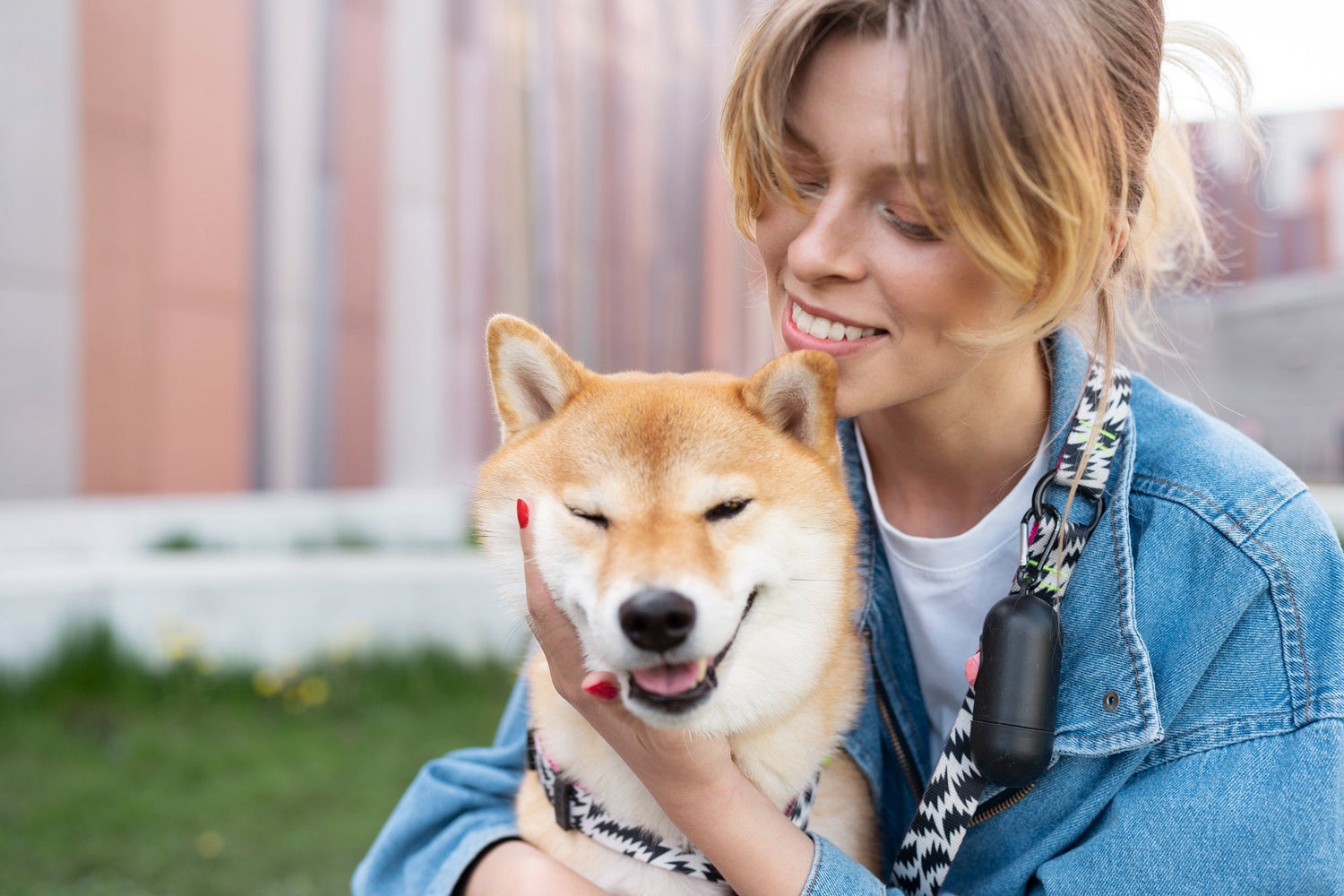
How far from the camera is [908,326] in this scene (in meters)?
1.68

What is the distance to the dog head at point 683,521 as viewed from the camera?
147 centimetres

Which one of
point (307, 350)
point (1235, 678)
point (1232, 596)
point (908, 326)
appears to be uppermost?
point (908, 326)

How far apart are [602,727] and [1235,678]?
0.95m

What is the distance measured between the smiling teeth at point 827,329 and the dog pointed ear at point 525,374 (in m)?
0.40

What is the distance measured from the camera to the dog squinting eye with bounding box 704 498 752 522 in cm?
163

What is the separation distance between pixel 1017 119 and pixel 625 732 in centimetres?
108

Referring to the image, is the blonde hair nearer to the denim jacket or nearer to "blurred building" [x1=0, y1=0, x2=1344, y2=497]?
the denim jacket

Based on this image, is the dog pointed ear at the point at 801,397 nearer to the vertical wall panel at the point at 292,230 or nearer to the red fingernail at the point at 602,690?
the red fingernail at the point at 602,690

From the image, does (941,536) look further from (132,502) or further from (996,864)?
(132,502)

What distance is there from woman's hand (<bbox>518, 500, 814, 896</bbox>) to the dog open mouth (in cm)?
5

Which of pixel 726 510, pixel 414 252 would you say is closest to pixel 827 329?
pixel 726 510

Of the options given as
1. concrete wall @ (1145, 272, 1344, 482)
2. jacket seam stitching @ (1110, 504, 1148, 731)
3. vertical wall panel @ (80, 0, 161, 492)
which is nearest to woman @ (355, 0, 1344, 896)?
jacket seam stitching @ (1110, 504, 1148, 731)

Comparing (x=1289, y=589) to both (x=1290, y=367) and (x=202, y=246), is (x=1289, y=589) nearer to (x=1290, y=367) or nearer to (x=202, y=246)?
(x=202, y=246)

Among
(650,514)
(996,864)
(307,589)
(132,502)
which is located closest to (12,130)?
(132,502)
